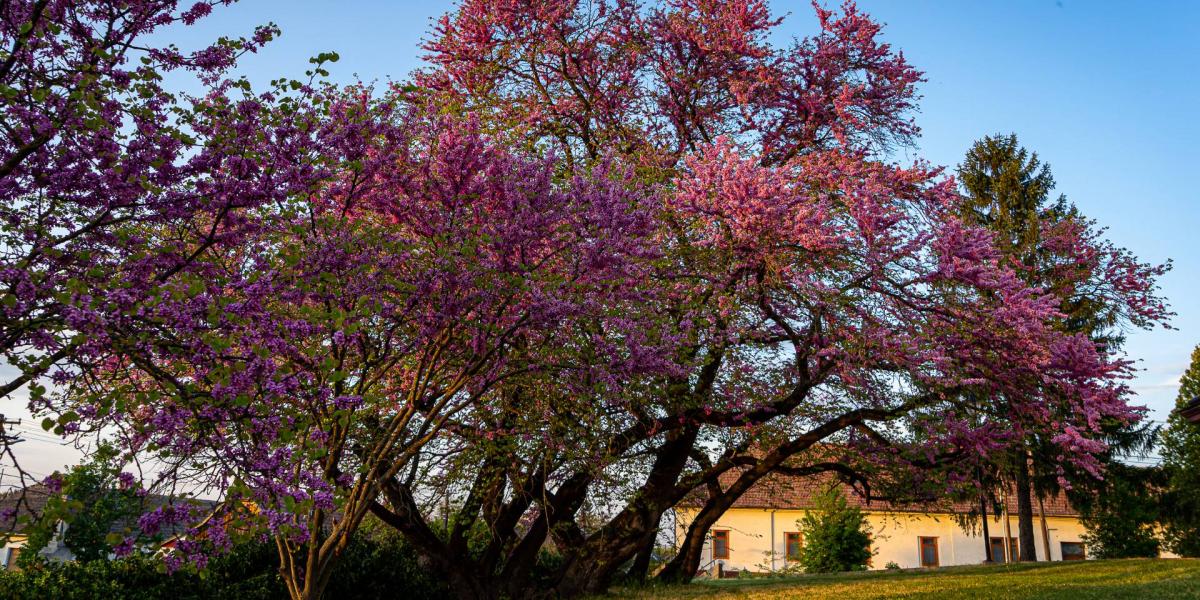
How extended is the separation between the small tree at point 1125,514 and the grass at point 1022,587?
9.52 meters

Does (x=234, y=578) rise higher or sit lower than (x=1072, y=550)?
lower

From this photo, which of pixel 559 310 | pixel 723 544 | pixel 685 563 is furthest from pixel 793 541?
pixel 559 310

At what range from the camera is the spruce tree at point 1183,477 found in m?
31.9

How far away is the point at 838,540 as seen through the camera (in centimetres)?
3269

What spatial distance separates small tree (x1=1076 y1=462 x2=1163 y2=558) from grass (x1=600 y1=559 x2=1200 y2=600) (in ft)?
31.2

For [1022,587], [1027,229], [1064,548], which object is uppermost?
[1027,229]

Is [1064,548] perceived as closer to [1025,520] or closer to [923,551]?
[923,551]

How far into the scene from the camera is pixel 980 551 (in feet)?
143

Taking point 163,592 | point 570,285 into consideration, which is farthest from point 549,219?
point 163,592

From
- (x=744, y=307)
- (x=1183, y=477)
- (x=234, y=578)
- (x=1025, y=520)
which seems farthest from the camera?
(x=1183, y=477)

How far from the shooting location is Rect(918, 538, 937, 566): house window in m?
43.1

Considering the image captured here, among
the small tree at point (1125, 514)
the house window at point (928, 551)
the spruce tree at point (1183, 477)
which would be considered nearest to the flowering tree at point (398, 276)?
the small tree at point (1125, 514)

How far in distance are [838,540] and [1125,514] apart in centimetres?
1258

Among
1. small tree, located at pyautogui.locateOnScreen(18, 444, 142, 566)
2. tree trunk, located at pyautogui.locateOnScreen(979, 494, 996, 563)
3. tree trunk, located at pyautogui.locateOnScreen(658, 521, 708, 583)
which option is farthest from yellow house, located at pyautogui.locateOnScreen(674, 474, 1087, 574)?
small tree, located at pyautogui.locateOnScreen(18, 444, 142, 566)
